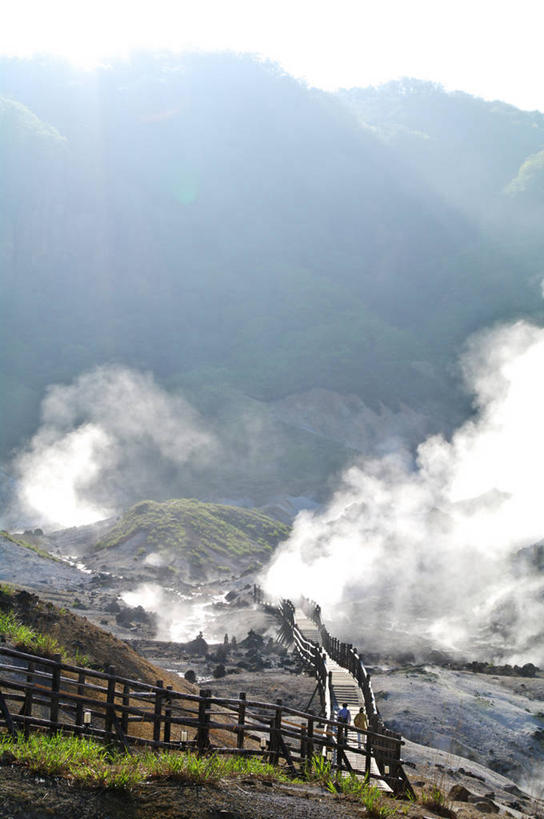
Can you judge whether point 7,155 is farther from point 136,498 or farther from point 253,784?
point 253,784

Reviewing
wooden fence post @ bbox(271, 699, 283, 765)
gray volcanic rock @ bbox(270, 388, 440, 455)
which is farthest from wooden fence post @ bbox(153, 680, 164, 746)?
gray volcanic rock @ bbox(270, 388, 440, 455)

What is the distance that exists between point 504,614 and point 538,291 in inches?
6696

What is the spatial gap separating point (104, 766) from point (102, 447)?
114575mm

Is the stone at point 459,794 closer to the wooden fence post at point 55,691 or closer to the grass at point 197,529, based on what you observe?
the wooden fence post at point 55,691

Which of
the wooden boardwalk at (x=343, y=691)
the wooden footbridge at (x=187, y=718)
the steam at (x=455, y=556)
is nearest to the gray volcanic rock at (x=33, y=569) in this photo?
the steam at (x=455, y=556)

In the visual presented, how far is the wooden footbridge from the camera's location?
1065 cm

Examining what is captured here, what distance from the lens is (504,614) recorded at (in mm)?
39375

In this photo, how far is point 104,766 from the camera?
28.7ft

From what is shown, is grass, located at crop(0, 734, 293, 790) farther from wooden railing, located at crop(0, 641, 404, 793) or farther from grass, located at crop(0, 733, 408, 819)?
wooden railing, located at crop(0, 641, 404, 793)

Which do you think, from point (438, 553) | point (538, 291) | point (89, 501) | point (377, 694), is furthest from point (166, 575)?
point (538, 291)

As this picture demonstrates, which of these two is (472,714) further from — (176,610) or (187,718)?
(176,610)

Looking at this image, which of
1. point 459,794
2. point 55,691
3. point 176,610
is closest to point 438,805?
point 459,794

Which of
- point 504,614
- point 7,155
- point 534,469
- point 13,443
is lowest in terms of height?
point 504,614

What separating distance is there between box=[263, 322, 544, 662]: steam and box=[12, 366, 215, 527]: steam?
40.6m
